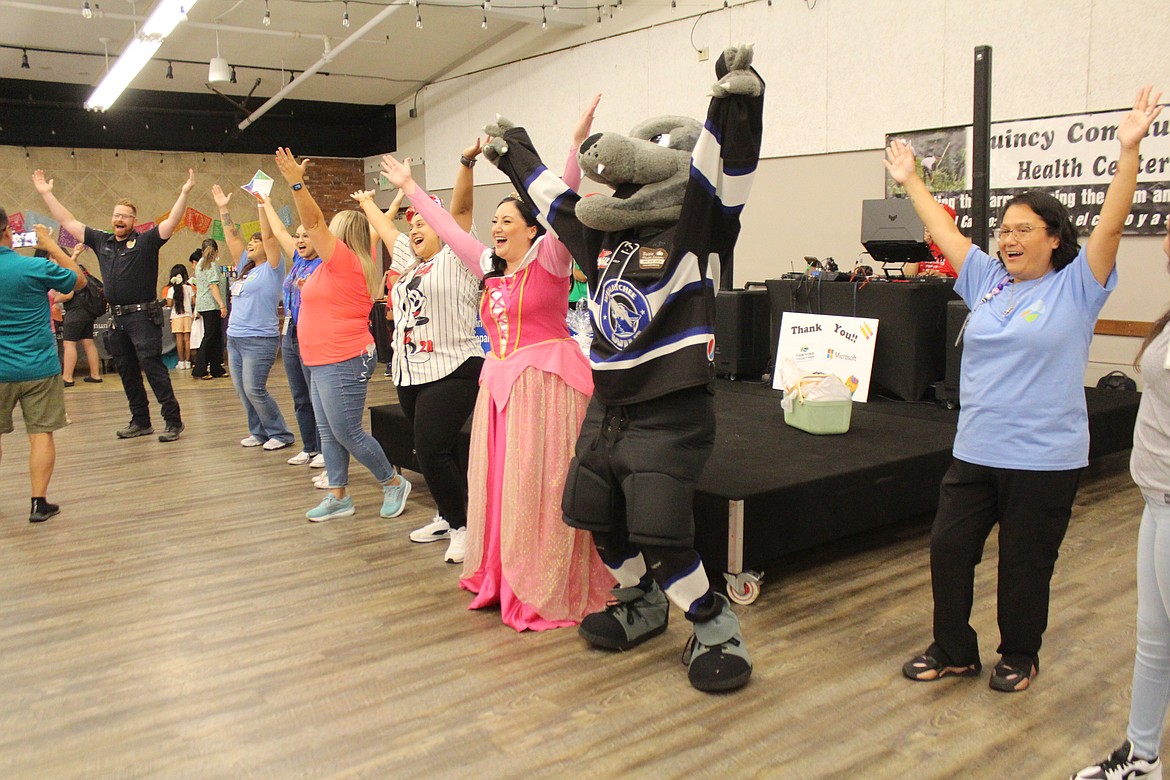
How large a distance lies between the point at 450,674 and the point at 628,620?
1.79 ft

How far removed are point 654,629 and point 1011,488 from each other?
3.71 feet

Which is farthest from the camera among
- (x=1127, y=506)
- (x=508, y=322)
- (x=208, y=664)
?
(x=1127, y=506)

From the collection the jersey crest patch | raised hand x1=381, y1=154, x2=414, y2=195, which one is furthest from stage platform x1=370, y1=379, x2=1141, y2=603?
raised hand x1=381, y1=154, x2=414, y2=195

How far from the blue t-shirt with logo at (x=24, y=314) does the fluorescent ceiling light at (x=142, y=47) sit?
4.23m

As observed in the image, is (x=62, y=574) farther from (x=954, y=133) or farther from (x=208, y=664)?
(x=954, y=133)

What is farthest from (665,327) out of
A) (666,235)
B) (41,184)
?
(41,184)

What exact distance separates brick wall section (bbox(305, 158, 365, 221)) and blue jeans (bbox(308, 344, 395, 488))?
10.7 metres

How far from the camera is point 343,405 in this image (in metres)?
4.01

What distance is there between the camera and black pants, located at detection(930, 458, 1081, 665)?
2309mm

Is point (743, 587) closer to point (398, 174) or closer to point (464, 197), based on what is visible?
point (464, 197)

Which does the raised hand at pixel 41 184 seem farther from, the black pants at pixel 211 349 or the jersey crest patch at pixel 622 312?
the black pants at pixel 211 349

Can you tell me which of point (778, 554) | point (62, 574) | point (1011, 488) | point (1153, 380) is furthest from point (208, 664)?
point (1153, 380)

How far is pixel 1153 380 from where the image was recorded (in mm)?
1830

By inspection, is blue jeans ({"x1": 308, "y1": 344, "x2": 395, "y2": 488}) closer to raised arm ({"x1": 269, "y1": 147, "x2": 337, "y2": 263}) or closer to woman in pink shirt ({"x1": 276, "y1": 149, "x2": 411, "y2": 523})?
woman in pink shirt ({"x1": 276, "y1": 149, "x2": 411, "y2": 523})
